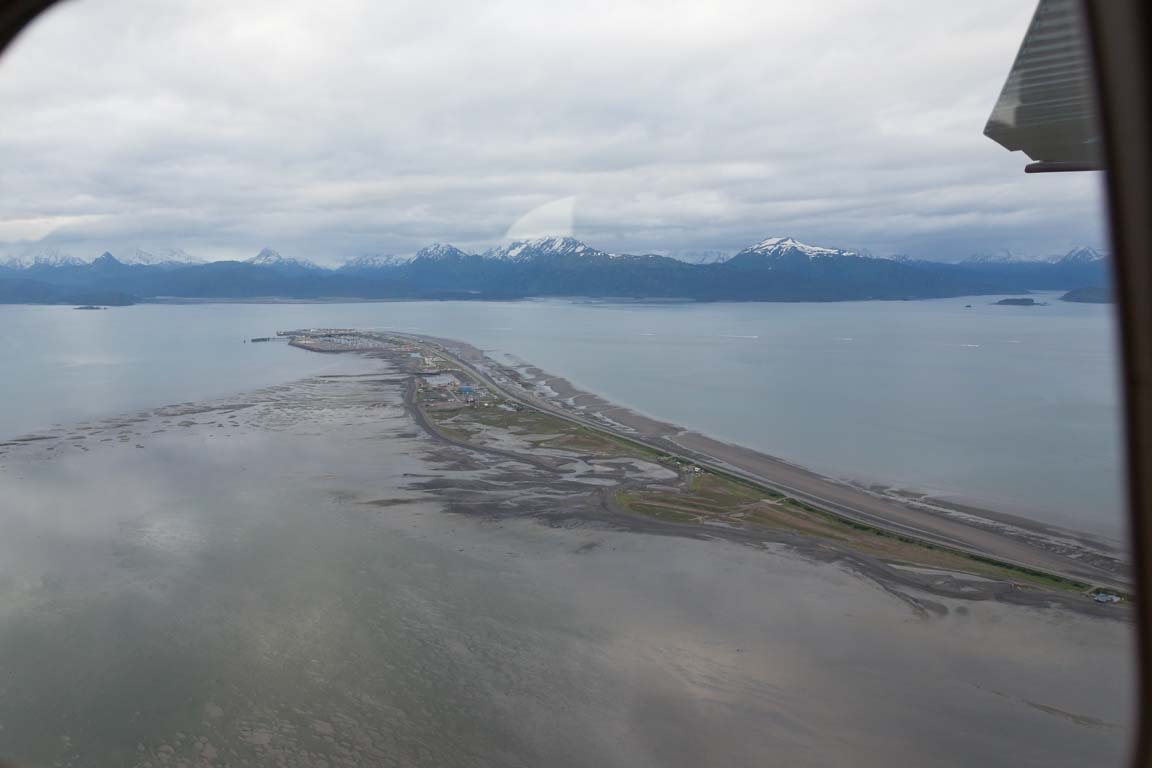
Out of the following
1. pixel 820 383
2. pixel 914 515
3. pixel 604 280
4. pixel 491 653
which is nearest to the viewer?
pixel 491 653

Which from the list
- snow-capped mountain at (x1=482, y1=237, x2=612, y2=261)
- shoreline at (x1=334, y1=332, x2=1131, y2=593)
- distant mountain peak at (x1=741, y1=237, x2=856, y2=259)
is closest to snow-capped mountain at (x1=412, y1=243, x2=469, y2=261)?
snow-capped mountain at (x1=482, y1=237, x2=612, y2=261)

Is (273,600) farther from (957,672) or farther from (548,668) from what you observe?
(957,672)

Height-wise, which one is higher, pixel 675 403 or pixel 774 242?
pixel 774 242

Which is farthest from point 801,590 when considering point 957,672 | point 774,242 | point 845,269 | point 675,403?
point 774,242

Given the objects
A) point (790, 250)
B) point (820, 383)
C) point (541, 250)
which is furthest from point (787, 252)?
point (820, 383)

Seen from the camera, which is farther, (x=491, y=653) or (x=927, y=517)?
(x=927, y=517)

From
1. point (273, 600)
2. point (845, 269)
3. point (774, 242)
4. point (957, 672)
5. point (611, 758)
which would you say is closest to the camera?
point (611, 758)

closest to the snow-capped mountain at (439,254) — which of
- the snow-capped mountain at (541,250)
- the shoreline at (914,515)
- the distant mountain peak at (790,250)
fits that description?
the snow-capped mountain at (541,250)

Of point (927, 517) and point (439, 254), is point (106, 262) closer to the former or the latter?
point (439, 254)
